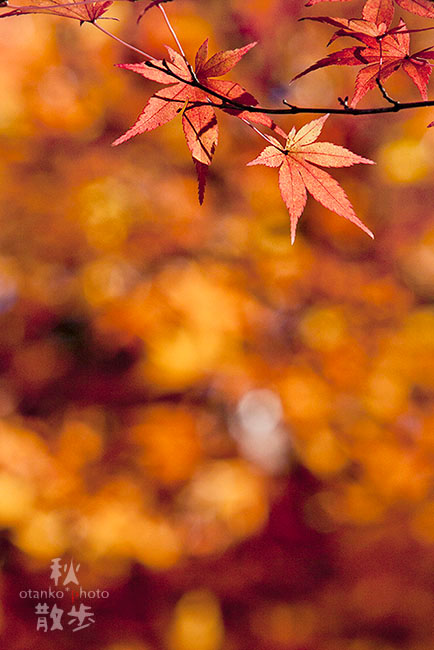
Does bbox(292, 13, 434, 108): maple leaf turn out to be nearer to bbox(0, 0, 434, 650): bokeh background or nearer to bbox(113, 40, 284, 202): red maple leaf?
bbox(113, 40, 284, 202): red maple leaf

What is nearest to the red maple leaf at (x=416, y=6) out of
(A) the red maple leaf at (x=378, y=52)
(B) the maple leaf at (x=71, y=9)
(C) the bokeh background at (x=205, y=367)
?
Answer: (A) the red maple leaf at (x=378, y=52)

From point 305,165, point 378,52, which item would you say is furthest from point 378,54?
point 305,165

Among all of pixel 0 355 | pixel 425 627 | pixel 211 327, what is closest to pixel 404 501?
pixel 425 627

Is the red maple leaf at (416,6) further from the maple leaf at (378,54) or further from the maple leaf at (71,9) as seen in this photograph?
the maple leaf at (71,9)

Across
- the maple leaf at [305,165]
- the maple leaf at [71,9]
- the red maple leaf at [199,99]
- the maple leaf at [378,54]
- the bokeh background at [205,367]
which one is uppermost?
the bokeh background at [205,367]

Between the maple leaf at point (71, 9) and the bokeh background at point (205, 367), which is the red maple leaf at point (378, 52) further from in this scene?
the bokeh background at point (205, 367)

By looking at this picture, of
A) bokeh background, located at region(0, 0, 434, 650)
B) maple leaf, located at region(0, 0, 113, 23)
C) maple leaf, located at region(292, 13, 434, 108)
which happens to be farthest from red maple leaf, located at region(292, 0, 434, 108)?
bokeh background, located at region(0, 0, 434, 650)

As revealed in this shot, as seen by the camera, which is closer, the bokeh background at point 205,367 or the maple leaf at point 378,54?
the maple leaf at point 378,54

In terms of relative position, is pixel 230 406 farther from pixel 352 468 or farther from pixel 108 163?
pixel 108 163

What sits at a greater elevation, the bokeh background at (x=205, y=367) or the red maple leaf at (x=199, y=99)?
the bokeh background at (x=205, y=367)
